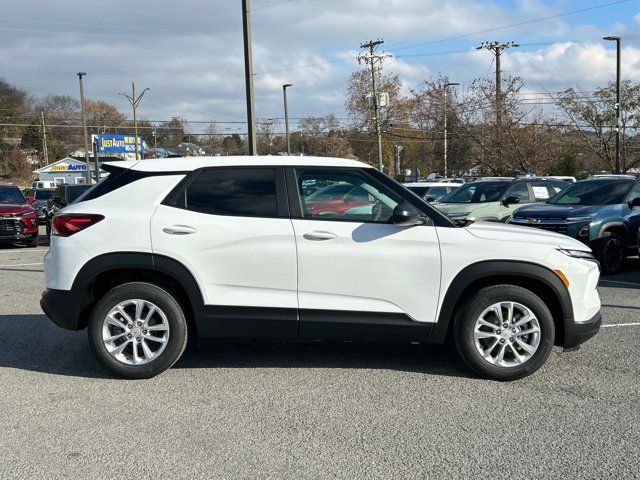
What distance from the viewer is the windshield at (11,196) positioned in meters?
17.2

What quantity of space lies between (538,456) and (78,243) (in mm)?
3770

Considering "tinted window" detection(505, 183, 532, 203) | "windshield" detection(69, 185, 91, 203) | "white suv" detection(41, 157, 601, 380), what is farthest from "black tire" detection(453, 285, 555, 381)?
"windshield" detection(69, 185, 91, 203)

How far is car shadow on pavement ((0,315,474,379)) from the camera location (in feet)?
18.4

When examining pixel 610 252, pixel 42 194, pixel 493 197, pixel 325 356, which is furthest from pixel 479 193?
pixel 42 194

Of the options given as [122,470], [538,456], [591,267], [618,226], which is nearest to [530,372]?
[591,267]

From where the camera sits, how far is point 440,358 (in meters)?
5.84

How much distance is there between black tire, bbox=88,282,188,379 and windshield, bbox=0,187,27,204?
13605mm

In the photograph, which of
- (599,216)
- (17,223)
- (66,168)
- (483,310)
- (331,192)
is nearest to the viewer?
(483,310)

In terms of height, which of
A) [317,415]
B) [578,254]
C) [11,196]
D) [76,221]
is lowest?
[317,415]

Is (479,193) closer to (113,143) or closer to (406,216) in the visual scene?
(406,216)

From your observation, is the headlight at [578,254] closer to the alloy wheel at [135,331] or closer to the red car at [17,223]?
the alloy wheel at [135,331]

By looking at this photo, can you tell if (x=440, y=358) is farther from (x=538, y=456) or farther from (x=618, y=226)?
(x=618, y=226)

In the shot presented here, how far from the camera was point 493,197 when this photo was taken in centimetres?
1455

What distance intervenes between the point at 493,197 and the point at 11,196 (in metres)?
12.8
